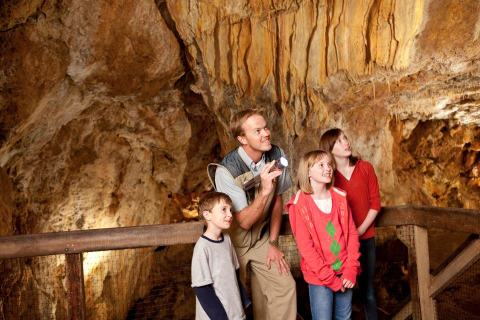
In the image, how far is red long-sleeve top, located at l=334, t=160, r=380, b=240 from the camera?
10.0 ft

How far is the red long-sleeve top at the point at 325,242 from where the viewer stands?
8.42 feet

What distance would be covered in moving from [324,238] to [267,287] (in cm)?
44

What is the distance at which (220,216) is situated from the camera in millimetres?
2506

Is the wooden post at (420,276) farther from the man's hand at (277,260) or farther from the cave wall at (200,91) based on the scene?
the cave wall at (200,91)

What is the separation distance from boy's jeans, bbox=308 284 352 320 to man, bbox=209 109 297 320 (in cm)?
11

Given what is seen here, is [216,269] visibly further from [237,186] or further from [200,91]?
[200,91]

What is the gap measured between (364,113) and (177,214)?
16.6 ft

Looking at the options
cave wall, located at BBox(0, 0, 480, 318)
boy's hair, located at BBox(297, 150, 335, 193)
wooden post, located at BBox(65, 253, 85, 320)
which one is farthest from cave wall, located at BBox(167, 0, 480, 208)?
wooden post, located at BBox(65, 253, 85, 320)

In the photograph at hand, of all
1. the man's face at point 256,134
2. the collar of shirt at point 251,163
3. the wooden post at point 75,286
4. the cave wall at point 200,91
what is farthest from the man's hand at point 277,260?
the cave wall at point 200,91

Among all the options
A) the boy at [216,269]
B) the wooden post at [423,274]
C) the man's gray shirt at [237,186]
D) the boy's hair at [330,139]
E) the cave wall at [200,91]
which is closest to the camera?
the boy at [216,269]

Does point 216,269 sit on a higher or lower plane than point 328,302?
higher

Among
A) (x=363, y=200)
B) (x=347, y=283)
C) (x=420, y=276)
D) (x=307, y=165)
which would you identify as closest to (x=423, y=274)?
(x=420, y=276)

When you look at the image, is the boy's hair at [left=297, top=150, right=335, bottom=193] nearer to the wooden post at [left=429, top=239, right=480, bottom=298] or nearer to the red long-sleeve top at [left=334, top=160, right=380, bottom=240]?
the red long-sleeve top at [left=334, top=160, right=380, bottom=240]

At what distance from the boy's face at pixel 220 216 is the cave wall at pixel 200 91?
356 centimetres
